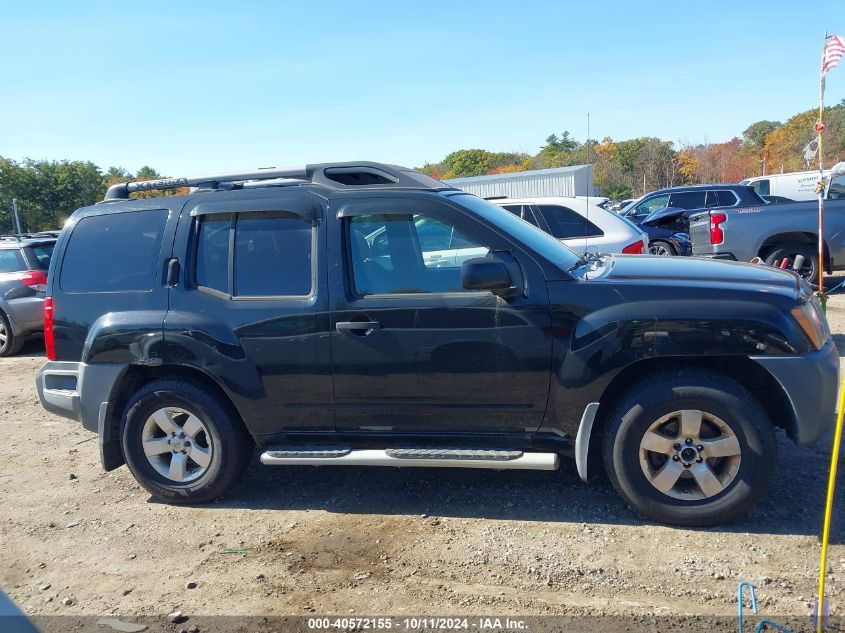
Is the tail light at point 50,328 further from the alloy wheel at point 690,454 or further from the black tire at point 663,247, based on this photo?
the black tire at point 663,247

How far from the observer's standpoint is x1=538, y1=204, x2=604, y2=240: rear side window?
903 cm

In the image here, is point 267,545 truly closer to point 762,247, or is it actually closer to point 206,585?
point 206,585

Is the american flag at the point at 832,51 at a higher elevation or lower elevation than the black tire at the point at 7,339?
higher

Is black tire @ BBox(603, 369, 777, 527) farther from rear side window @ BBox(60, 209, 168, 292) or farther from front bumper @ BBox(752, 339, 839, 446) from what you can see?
rear side window @ BBox(60, 209, 168, 292)

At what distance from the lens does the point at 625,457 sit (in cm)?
390

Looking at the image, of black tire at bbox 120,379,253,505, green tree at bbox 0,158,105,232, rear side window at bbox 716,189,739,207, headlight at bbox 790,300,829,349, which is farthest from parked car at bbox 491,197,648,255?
green tree at bbox 0,158,105,232

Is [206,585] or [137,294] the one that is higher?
[137,294]

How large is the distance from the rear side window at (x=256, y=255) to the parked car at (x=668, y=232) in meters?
10.3

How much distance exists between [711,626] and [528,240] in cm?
224

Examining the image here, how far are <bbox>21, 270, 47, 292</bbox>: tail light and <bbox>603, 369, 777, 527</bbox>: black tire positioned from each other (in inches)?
359

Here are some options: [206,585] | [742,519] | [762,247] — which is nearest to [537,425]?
[742,519]

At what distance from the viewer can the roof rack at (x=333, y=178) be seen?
450cm

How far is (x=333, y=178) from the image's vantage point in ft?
15.0

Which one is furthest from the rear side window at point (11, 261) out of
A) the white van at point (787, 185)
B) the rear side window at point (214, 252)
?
the white van at point (787, 185)
